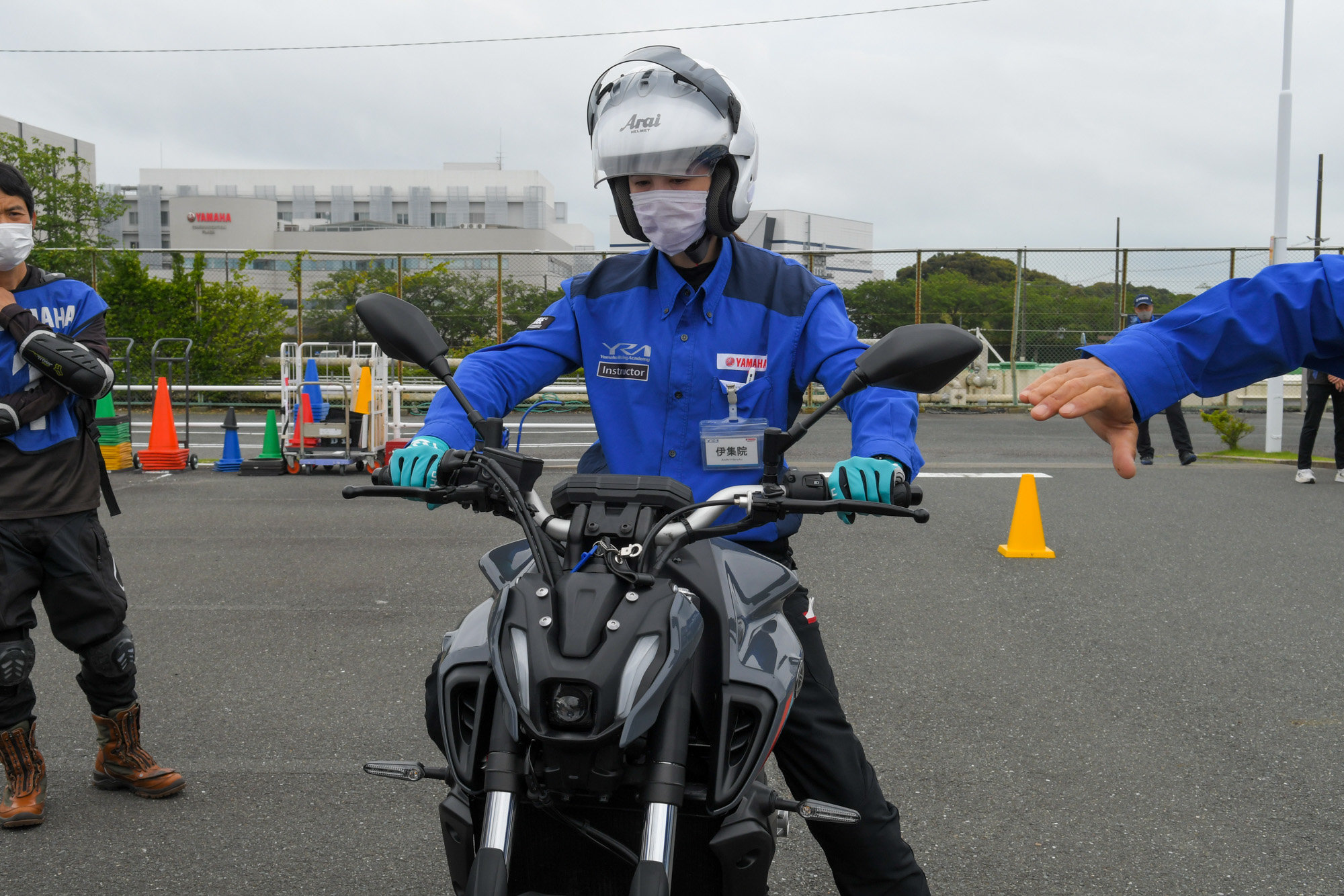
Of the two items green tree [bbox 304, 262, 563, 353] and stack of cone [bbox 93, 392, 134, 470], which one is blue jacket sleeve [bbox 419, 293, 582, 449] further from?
green tree [bbox 304, 262, 563, 353]

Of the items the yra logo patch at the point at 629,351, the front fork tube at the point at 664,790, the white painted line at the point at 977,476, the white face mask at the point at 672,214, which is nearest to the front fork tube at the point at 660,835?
the front fork tube at the point at 664,790

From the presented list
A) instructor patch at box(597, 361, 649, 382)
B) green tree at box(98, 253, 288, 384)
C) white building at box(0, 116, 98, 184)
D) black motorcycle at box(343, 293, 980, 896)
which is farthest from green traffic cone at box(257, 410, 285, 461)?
white building at box(0, 116, 98, 184)

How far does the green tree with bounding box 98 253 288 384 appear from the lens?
1942cm

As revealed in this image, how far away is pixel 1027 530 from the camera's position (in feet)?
26.0

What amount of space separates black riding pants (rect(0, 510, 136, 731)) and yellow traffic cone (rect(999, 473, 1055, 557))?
5.84 meters

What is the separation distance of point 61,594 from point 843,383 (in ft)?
9.43

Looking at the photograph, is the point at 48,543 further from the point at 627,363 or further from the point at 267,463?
the point at 267,463

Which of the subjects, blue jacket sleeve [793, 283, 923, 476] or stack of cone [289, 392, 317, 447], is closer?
blue jacket sleeve [793, 283, 923, 476]

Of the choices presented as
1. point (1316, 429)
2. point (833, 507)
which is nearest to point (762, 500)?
point (833, 507)

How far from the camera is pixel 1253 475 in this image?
1205cm

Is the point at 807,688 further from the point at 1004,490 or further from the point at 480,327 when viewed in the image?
the point at 480,327

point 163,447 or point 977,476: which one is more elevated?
point 163,447

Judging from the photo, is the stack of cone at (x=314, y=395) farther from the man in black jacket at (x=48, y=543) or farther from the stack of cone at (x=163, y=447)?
the man in black jacket at (x=48, y=543)

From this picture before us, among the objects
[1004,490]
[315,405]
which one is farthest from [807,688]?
[315,405]
